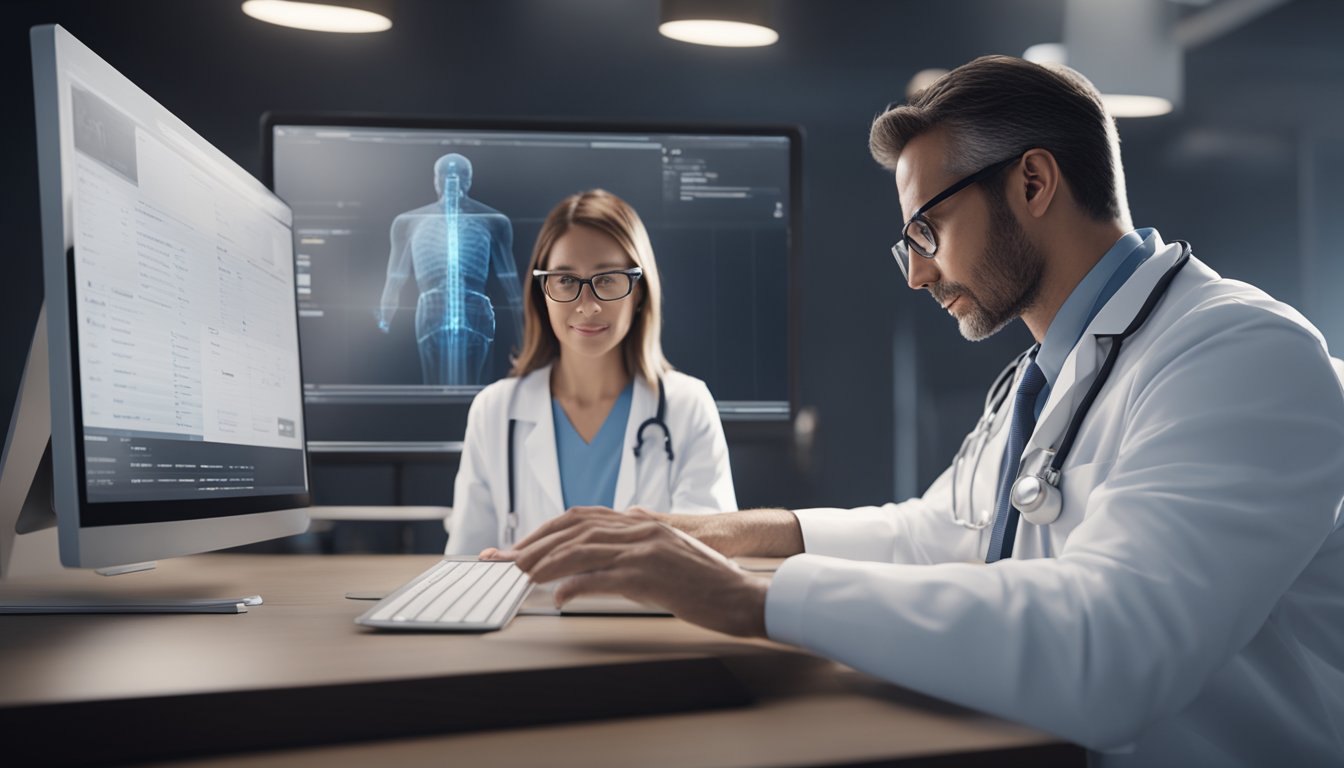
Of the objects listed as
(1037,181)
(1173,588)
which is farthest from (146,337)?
(1037,181)

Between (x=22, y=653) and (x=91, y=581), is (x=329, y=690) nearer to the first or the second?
(x=22, y=653)

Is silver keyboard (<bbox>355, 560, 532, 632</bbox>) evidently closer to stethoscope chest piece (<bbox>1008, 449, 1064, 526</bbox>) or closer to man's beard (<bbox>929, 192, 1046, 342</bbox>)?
stethoscope chest piece (<bbox>1008, 449, 1064, 526</bbox>)

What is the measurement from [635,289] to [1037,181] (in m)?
1.03

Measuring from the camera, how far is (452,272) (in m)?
2.20

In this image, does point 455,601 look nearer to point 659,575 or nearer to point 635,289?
point 659,575

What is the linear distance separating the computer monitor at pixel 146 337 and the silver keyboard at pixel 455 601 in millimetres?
246

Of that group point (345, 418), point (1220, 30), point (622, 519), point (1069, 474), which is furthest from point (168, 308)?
point (1220, 30)

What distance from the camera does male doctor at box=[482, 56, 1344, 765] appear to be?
665 millimetres

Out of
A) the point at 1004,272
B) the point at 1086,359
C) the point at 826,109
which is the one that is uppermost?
the point at 826,109

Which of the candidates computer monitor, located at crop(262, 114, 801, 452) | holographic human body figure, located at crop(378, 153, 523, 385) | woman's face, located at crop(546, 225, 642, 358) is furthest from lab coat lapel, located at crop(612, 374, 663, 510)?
holographic human body figure, located at crop(378, 153, 523, 385)

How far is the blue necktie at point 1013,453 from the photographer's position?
108 centimetres

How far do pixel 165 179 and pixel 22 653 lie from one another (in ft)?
1.63

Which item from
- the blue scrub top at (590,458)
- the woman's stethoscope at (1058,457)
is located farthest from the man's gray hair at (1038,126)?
the blue scrub top at (590,458)

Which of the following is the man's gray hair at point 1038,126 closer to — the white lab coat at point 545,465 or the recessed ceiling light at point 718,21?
the white lab coat at point 545,465
